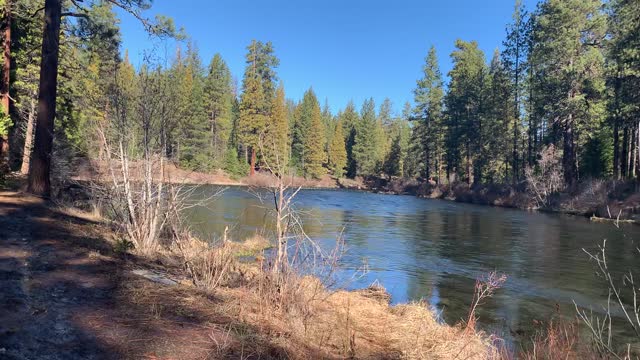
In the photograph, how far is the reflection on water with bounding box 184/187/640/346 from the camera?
10.7 metres

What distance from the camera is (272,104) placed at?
6644 centimetres

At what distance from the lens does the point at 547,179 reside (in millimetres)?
38406

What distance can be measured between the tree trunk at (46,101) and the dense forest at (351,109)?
0.03 m

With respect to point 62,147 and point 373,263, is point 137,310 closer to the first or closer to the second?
point 373,263

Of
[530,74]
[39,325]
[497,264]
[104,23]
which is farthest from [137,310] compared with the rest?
[530,74]

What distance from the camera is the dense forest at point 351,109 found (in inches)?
450

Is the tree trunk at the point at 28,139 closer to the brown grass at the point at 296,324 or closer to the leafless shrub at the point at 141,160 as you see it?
the leafless shrub at the point at 141,160

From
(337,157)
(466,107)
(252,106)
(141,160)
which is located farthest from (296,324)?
(337,157)

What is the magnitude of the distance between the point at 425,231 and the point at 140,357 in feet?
66.3

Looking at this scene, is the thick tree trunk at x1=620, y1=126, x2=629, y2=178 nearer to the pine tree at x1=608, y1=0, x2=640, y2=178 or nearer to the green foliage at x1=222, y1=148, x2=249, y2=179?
the pine tree at x1=608, y1=0, x2=640, y2=178

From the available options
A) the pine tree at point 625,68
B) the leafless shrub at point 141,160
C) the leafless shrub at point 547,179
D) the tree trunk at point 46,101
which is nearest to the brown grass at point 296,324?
the leafless shrub at point 141,160

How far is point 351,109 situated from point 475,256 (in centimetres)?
8695

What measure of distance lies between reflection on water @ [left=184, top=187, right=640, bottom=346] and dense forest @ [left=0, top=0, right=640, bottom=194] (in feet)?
14.2

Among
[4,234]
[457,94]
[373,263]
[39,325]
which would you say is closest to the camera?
[39,325]
